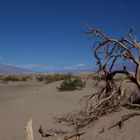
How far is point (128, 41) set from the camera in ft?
25.8

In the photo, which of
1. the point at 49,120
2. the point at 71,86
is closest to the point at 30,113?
the point at 49,120

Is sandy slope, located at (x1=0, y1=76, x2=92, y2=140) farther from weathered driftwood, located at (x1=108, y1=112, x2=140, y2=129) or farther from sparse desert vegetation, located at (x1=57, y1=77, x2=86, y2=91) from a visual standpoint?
sparse desert vegetation, located at (x1=57, y1=77, x2=86, y2=91)

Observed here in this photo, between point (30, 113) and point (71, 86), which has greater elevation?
point (71, 86)

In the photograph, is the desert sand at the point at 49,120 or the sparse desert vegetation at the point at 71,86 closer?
the desert sand at the point at 49,120

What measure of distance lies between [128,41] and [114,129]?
240 centimetres

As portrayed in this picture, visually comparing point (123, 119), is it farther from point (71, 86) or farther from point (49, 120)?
point (71, 86)

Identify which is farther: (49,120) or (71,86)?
(71,86)

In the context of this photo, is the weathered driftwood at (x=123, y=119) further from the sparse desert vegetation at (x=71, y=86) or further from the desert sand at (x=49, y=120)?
the sparse desert vegetation at (x=71, y=86)

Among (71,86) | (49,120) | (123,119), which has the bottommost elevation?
(49,120)

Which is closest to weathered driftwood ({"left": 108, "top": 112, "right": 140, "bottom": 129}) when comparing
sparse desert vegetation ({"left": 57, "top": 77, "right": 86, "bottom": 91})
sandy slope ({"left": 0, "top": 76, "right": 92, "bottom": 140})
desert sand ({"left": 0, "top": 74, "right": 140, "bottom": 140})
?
desert sand ({"left": 0, "top": 74, "right": 140, "bottom": 140})

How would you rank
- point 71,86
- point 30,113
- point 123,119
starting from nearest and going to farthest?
point 123,119 < point 30,113 < point 71,86

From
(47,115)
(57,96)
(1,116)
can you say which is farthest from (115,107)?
(57,96)

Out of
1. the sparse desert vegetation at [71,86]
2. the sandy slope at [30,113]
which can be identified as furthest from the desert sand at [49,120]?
the sparse desert vegetation at [71,86]

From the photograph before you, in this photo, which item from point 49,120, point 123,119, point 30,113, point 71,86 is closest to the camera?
point 123,119
